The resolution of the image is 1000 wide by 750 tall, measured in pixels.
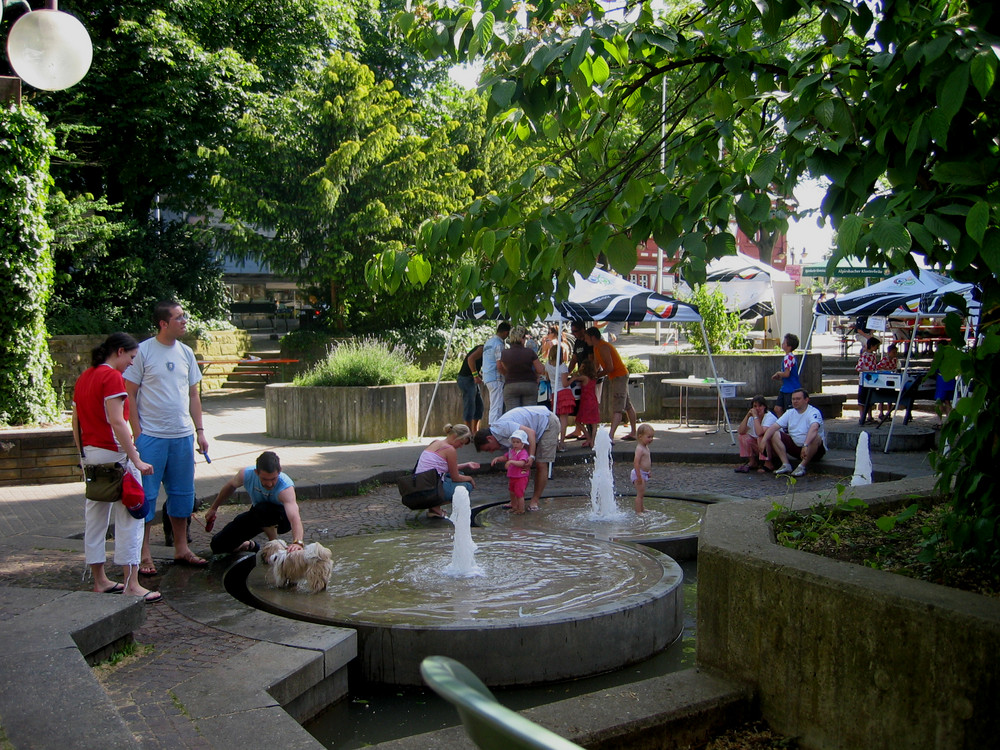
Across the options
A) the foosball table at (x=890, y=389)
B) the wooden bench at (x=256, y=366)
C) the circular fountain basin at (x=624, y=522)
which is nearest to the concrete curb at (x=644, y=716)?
the circular fountain basin at (x=624, y=522)

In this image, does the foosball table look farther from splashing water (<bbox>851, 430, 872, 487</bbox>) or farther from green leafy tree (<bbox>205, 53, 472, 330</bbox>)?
green leafy tree (<bbox>205, 53, 472, 330</bbox>)

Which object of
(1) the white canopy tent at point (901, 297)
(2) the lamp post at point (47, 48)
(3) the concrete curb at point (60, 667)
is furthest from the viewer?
(1) the white canopy tent at point (901, 297)

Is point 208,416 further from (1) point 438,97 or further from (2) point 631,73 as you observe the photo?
(1) point 438,97

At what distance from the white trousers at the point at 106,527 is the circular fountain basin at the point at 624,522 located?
3604 mm

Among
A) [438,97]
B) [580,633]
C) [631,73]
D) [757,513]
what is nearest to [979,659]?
[757,513]

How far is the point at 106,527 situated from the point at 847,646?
441 cm

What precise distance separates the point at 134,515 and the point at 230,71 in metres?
18.0

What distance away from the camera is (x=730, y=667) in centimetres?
402

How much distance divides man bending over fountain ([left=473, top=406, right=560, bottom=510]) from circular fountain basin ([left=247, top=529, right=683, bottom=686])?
66.0 inches

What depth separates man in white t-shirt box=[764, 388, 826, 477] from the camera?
37.7 feet

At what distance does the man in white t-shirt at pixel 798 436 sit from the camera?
453 inches

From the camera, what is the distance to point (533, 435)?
30.6 feet

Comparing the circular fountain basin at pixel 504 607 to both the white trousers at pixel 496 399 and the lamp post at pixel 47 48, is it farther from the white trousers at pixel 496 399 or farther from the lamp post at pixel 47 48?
the white trousers at pixel 496 399

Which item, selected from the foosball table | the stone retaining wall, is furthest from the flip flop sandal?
the foosball table
